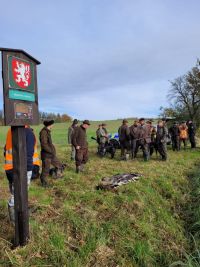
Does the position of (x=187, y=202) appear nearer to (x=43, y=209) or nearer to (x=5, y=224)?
(x=43, y=209)

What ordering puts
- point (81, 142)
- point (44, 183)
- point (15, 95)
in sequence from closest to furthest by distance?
point (15, 95)
point (44, 183)
point (81, 142)

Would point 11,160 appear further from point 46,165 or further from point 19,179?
point 46,165

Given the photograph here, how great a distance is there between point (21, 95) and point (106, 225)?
9.46ft

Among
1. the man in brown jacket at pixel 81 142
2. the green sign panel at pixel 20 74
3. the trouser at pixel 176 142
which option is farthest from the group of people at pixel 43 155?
the trouser at pixel 176 142

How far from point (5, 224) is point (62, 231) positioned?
103 cm

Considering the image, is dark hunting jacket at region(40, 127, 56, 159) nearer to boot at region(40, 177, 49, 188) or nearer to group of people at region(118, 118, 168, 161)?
boot at region(40, 177, 49, 188)

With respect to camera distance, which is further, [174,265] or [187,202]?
[187,202]

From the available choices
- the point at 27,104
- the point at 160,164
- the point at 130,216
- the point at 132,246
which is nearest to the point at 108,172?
the point at 160,164

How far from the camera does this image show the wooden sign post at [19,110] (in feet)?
14.2

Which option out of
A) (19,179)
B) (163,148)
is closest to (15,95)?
(19,179)

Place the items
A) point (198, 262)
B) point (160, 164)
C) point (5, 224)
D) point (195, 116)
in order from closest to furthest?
point (198, 262), point (5, 224), point (160, 164), point (195, 116)

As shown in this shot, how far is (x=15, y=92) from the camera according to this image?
446 cm

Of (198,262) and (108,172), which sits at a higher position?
(108,172)

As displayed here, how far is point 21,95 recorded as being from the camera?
15.0 ft
